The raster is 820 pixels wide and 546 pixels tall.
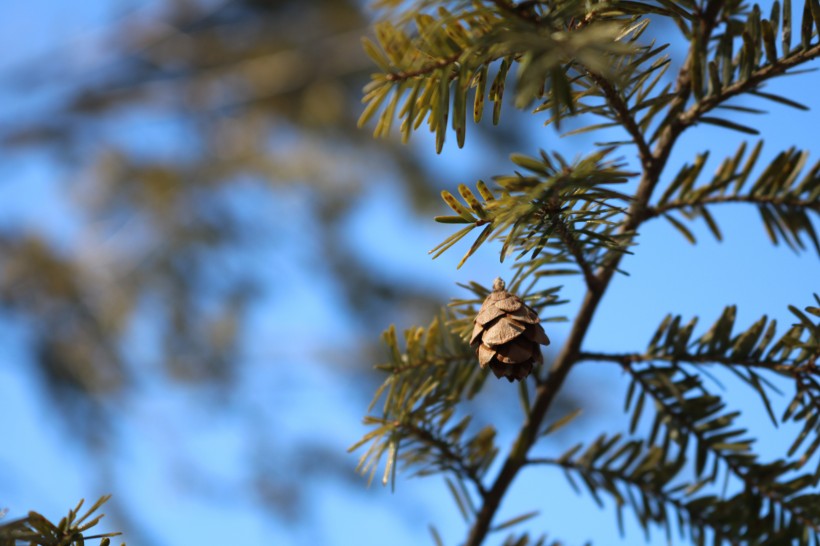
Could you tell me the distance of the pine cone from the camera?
0.31m

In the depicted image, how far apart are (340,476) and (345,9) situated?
1.85 meters

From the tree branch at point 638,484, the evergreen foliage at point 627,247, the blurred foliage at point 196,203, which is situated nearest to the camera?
the evergreen foliage at point 627,247

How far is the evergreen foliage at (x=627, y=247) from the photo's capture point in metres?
0.29

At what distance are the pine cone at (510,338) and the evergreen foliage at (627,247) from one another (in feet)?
0.09

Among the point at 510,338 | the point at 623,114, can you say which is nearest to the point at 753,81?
the point at 623,114

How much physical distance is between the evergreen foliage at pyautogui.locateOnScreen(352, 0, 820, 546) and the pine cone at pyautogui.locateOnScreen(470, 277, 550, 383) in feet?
0.09

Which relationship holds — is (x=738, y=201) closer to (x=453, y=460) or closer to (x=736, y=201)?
(x=736, y=201)

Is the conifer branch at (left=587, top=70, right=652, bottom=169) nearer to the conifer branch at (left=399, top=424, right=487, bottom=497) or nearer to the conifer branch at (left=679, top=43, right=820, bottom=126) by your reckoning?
the conifer branch at (left=679, top=43, right=820, bottom=126)

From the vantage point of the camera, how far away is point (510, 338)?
1.00 feet

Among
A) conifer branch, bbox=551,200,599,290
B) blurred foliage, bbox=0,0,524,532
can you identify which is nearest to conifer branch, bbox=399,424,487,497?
conifer branch, bbox=551,200,599,290

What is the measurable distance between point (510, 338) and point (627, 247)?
3.9 inches

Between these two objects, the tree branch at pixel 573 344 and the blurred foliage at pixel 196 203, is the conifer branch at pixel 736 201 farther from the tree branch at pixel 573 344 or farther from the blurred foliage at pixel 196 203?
the blurred foliage at pixel 196 203

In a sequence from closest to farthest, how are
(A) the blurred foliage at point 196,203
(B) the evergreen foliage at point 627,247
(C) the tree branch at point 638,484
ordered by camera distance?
1. (B) the evergreen foliage at point 627,247
2. (C) the tree branch at point 638,484
3. (A) the blurred foliage at point 196,203

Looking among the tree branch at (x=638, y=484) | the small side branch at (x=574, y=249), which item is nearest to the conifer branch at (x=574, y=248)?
the small side branch at (x=574, y=249)
